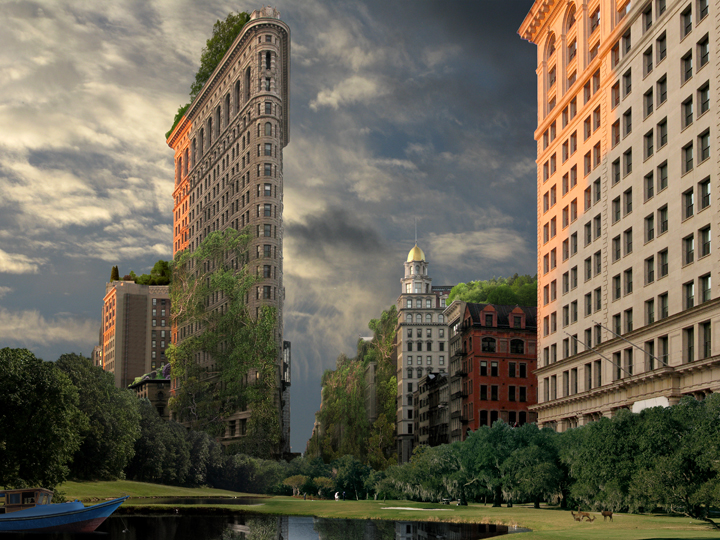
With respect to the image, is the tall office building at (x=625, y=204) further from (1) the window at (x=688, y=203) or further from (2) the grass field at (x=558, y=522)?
(2) the grass field at (x=558, y=522)

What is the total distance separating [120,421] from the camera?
111625mm

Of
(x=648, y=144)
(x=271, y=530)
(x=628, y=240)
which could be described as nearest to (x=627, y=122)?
(x=648, y=144)

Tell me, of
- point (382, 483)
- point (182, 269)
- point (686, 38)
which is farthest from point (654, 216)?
point (182, 269)

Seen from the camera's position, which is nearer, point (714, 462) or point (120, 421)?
point (714, 462)

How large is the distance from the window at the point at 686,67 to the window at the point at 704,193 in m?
9.92

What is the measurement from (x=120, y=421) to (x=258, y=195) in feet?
234

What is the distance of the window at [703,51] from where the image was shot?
65375 millimetres

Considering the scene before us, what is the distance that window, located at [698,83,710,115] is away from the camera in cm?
6462

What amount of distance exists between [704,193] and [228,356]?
114587mm

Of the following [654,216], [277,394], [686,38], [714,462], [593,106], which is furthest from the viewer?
[277,394]

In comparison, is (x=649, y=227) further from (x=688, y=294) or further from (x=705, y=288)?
(x=705, y=288)

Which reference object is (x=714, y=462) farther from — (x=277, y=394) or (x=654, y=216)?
(x=277, y=394)

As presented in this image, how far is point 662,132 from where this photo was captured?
2876 inches

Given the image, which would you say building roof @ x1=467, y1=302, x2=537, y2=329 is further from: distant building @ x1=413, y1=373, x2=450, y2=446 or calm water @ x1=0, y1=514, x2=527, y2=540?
calm water @ x1=0, y1=514, x2=527, y2=540
